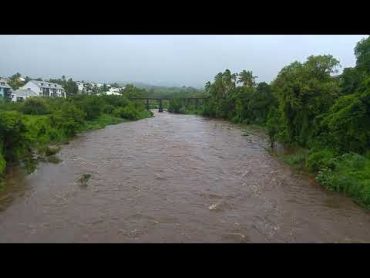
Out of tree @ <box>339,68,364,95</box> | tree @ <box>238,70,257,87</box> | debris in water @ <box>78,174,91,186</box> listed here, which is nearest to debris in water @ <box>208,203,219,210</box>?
debris in water @ <box>78,174,91,186</box>

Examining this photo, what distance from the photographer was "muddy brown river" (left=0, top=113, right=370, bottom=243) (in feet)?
27.8

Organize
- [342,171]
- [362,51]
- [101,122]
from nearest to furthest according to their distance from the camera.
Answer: [342,171] < [362,51] < [101,122]

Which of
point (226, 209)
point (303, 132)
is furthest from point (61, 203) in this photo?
point (303, 132)

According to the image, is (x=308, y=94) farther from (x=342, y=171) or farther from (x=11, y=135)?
(x=11, y=135)

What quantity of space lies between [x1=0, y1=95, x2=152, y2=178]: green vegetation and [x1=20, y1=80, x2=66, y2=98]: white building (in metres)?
12.7

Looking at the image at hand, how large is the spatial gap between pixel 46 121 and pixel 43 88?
31145mm

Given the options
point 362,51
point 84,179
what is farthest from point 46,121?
point 362,51

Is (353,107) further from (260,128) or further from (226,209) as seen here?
(260,128)

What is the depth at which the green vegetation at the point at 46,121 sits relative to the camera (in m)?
13.8

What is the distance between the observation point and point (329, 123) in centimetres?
1369

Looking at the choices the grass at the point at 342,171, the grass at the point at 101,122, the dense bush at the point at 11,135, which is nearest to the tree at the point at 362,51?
the grass at the point at 342,171

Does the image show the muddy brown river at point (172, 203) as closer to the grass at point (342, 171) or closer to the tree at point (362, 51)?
the grass at point (342, 171)
